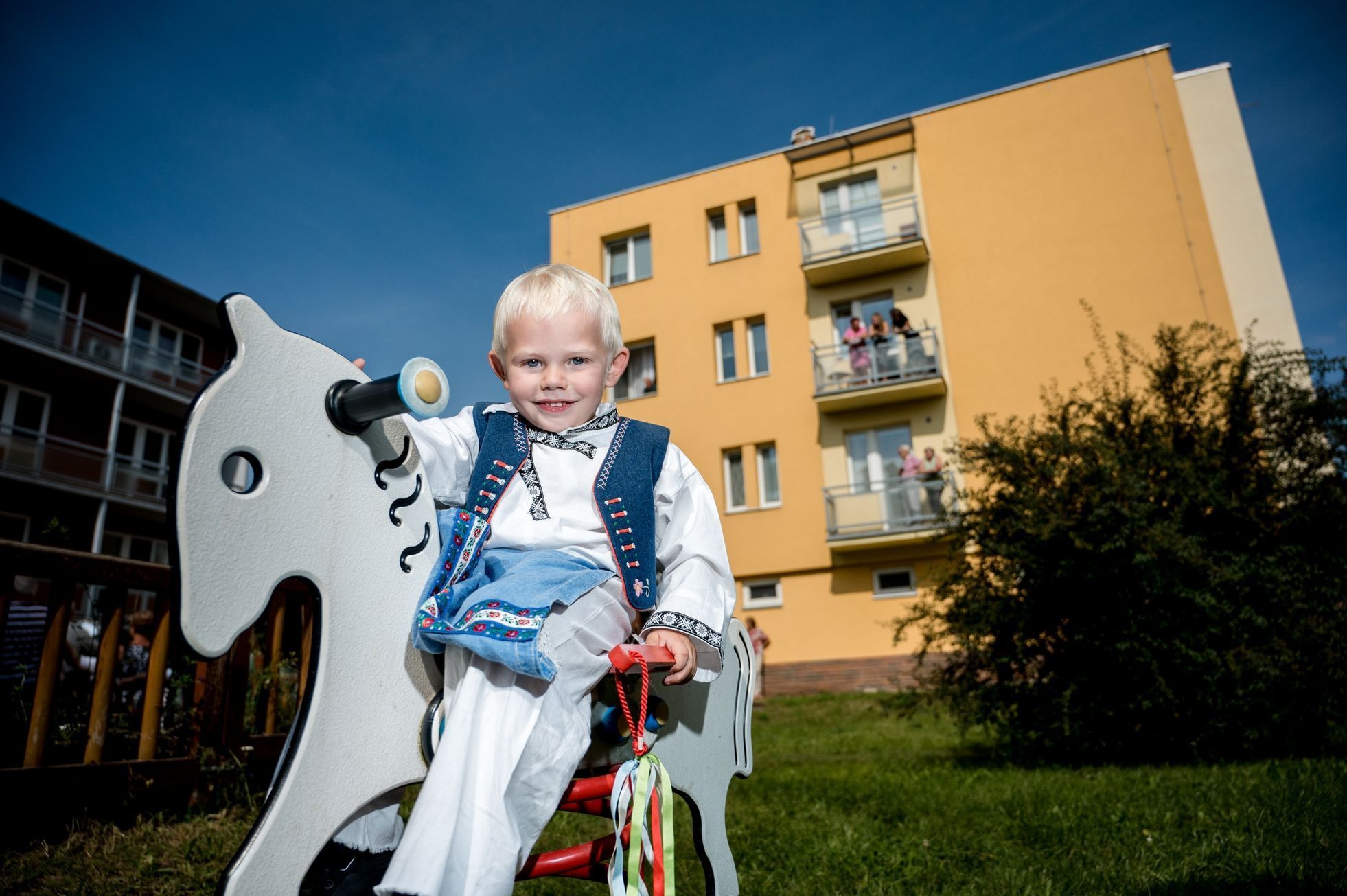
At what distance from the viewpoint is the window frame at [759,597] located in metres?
17.2

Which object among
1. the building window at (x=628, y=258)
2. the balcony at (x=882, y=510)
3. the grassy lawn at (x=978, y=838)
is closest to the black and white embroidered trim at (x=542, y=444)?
the grassy lawn at (x=978, y=838)

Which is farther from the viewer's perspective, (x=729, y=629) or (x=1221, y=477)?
(x=1221, y=477)

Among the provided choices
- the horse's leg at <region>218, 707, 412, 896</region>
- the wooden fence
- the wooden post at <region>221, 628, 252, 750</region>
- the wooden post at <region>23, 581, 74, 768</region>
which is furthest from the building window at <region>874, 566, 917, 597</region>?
the horse's leg at <region>218, 707, 412, 896</region>

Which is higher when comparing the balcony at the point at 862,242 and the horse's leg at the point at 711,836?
the balcony at the point at 862,242

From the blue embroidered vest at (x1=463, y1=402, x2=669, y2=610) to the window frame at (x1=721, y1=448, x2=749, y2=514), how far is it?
15.6m

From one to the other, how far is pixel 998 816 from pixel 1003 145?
16.6m

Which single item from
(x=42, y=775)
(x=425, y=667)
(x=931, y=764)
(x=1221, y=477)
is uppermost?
(x=1221, y=477)

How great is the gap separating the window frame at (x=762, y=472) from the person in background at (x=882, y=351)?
2681 millimetres

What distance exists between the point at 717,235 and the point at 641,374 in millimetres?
3780

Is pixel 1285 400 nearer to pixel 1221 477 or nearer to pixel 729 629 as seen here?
pixel 1221 477

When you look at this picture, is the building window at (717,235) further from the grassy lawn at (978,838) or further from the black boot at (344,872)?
the black boot at (344,872)

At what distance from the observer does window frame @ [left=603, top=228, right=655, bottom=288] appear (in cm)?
2003

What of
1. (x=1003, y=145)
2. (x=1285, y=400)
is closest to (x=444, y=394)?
(x=1285, y=400)

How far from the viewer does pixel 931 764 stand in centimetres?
602
